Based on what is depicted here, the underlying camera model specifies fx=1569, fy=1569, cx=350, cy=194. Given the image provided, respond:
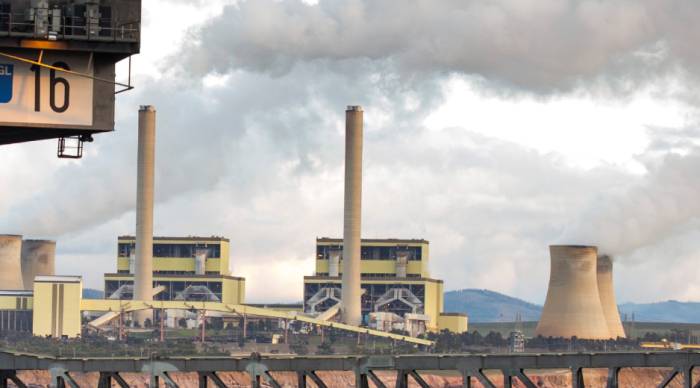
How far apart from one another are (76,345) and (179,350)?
11.2 m

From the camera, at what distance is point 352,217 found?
17488 cm

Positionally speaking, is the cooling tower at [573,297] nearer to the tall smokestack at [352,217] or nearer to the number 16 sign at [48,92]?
the tall smokestack at [352,217]

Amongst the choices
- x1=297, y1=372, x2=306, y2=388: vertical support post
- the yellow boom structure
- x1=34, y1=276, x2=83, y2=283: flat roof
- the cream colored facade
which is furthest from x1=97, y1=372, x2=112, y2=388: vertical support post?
the yellow boom structure

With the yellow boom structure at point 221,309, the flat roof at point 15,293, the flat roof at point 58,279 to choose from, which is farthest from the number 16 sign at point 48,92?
the flat roof at point 15,293

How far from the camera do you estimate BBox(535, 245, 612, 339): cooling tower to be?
165 m

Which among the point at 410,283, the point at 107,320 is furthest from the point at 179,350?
the point at 410,283

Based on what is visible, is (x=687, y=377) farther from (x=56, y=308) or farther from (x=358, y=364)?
(x=56, y=308)

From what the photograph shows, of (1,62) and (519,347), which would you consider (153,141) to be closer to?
(519,347)

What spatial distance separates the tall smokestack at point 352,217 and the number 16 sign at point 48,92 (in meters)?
135

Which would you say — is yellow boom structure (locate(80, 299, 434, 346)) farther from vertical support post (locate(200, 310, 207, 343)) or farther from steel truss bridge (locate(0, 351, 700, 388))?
steel truss bridge (locate(0, 351, 700, 388))

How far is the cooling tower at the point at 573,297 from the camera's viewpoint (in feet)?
541

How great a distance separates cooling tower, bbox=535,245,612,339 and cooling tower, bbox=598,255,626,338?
6117mm

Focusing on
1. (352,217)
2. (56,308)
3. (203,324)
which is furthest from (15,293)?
(352,217)

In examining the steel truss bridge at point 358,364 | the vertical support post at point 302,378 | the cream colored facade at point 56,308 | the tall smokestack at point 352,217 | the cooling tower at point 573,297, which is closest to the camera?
the steel truss bridge at point 358,364
